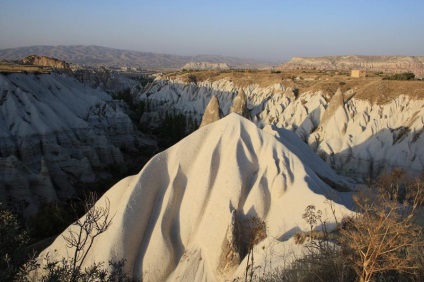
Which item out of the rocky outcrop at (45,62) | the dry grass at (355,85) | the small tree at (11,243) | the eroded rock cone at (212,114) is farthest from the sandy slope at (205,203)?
the rocky outcrop at (45,62)

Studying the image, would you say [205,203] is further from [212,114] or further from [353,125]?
[353,125]

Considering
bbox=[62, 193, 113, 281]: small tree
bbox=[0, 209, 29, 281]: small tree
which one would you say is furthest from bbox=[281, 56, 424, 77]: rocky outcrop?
bbox=[0, 209, 29, 281]: small tree

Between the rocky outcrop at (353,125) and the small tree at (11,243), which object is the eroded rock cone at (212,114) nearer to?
the rocky outcrop at (353,125)

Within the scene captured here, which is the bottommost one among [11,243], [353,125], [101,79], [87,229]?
[87,229]

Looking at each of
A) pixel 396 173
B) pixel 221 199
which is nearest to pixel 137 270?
pixel 221 199

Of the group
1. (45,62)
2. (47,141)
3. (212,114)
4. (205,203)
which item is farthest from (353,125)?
(45,62)

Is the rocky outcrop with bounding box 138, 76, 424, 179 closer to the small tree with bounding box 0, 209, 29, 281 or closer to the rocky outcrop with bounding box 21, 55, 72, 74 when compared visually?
the small tree with bounding box 0, 209, 29, 281

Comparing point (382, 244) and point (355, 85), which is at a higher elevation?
point (355, 85)
